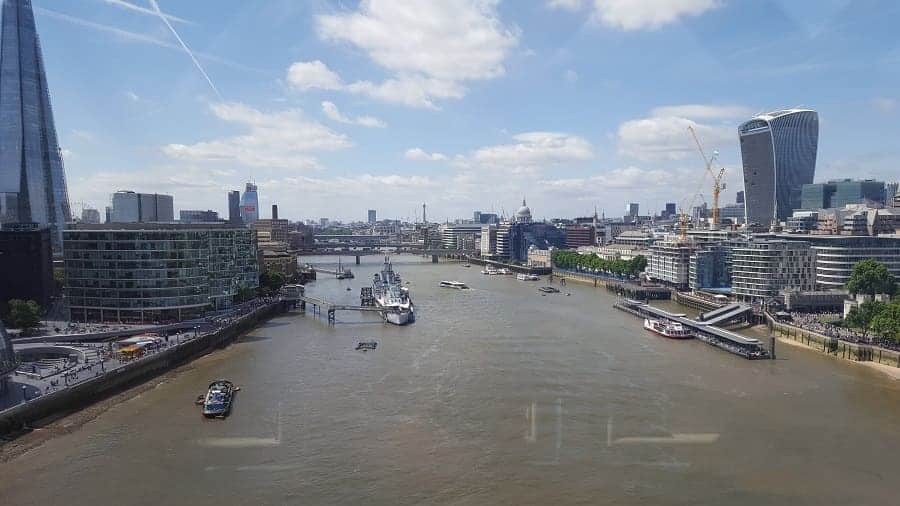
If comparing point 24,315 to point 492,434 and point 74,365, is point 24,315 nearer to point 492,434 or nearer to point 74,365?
point 74,365

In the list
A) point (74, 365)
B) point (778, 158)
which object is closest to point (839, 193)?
point (778, 158)

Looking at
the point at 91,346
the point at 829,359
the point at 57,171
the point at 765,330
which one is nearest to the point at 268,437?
the point at 91,346

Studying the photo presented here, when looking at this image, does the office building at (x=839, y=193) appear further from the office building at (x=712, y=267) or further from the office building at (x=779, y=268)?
the office building at (x=779, y=268)

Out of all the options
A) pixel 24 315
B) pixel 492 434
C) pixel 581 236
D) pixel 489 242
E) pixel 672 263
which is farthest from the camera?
pixel 581 236

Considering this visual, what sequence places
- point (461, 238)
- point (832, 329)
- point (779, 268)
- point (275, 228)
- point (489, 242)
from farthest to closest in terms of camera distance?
point (461, 238) → point (275, 228) → point (489, 242) → point (779, 268) → point (832, 329)

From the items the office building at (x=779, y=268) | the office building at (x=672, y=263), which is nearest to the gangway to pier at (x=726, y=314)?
the office building at (x=779, y=268)
